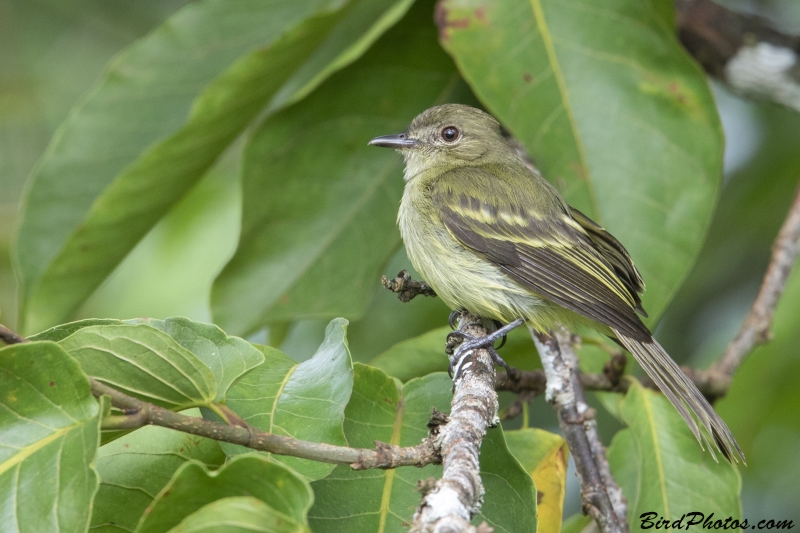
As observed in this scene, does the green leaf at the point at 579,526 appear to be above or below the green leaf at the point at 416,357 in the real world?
below

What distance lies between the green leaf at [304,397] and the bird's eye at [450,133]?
2207 mm

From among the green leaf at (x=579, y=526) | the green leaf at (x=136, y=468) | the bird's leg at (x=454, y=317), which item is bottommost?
the green leaf at (x=579, y=526)

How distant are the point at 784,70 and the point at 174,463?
133 inches

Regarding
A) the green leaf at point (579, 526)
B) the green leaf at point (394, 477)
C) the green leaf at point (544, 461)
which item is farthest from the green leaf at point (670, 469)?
the green leaf at point (394, 477)

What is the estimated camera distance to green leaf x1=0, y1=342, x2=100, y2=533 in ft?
5.04

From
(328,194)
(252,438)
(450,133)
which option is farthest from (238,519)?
(450,133)

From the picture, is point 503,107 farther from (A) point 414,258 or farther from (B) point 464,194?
(A) point 414,258

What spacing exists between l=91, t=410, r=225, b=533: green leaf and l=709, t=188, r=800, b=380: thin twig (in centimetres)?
229

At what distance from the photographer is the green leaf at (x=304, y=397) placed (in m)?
1.88

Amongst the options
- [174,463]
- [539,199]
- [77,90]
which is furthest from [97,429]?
[77,90]

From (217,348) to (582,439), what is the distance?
1.35 metres

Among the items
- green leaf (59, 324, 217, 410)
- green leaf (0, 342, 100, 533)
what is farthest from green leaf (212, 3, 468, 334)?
green leaf (0, 342, 100, 533)

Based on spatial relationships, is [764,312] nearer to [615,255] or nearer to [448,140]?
[615,255]

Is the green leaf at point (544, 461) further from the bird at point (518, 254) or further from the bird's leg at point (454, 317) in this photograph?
the bird's leg at point (454, 317)
